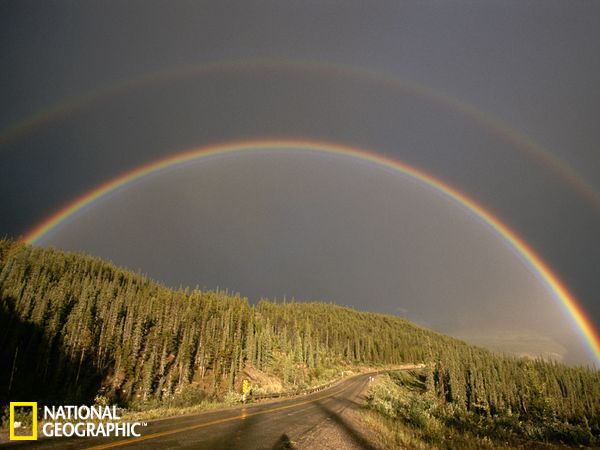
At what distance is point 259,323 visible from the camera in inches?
4801

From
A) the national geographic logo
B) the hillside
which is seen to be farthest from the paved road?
the hillside

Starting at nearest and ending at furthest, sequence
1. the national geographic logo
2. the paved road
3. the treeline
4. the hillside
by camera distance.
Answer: the paved road → the national geographic logo → the hillside → the treeline

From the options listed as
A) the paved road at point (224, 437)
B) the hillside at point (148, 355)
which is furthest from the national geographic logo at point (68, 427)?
the hillside at point (148, 355)

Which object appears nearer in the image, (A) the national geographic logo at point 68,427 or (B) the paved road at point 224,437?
(B) the paved road at point 224,437

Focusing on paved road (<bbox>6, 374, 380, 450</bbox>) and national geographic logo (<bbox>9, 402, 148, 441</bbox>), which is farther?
national geographic logo (<bbox>9, 402, 148, 441</bbox>)

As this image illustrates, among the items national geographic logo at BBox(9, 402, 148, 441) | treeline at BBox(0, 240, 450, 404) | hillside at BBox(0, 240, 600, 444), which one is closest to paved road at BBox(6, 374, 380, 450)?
national geographic logo at BBox(9, 402, 148, 441)

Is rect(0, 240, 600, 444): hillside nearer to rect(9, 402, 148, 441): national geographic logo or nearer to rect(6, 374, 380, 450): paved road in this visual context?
rect(6, 374, 380, 450): paved road

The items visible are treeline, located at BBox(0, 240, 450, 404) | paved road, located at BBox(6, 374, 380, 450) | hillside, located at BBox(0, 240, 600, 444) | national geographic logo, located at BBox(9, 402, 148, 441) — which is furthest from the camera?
treeline, located at BBox(0, 240, 450, 404)

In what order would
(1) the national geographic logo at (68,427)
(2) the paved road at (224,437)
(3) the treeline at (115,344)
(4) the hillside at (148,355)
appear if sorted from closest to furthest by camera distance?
(2) the paved road at (224,437)
(1) the national geographic logo at (68,427)
(4) the hillside at (148,355)
(3) the treeline at (115,344)

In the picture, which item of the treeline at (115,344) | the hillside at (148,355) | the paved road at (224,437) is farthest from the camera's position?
the treeline at (115,344)

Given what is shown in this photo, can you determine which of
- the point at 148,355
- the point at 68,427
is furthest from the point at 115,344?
the point at 68,427

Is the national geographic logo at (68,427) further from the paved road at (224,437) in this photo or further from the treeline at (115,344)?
the treeline at (115,344)

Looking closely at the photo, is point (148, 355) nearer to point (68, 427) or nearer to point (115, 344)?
point (115, 344)

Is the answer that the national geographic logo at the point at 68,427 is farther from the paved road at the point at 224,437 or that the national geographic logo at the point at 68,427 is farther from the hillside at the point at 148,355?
the hillside at the point at 148,355
